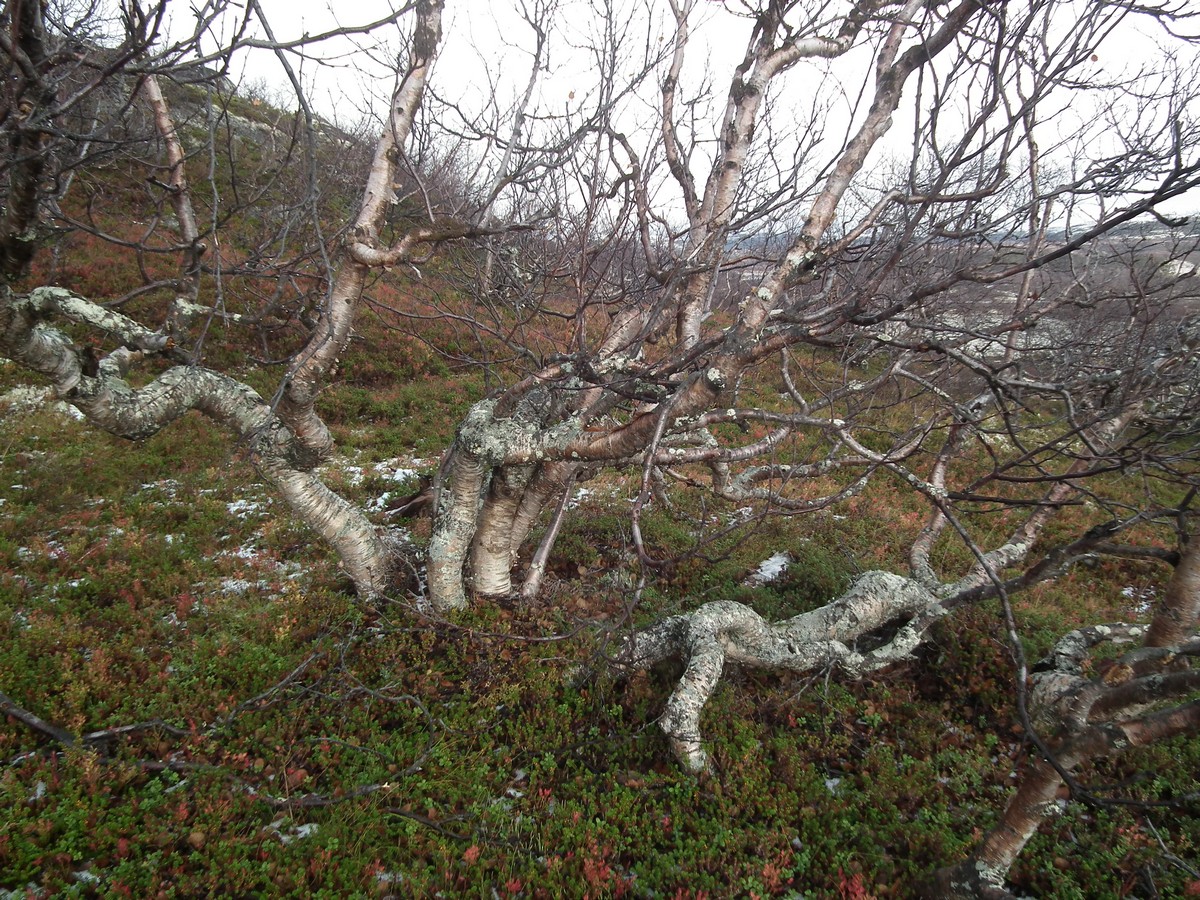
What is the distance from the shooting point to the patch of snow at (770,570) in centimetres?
674

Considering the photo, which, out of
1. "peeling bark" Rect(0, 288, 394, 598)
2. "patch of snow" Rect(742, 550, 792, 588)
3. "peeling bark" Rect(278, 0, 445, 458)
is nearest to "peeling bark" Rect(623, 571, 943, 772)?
"patch of snow" Rect(742, 550, 792, 588)

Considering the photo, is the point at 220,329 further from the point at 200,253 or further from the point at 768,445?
the point at 768,445

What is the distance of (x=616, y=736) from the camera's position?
4293 mm

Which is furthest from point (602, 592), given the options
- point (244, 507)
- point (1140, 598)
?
point (1140, 598)

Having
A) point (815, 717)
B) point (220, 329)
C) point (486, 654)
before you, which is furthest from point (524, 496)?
point (220, 329)

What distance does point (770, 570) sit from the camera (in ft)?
23.1

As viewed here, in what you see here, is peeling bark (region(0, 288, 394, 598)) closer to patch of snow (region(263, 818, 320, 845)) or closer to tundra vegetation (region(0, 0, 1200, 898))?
tundra vegetation (region(0, 0, 1200, 898))

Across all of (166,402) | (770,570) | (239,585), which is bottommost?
(239,585)

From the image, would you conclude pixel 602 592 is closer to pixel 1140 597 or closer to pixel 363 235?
pixel 363 235

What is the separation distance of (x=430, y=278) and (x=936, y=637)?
603 inches

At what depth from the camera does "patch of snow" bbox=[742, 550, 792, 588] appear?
22.1ft

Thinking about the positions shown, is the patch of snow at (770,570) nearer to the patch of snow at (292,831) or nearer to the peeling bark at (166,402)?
the peeling bark at (166,402)

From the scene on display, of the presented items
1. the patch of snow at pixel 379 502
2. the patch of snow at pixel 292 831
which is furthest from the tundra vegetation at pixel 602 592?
the patch of snow at pixel 379 502

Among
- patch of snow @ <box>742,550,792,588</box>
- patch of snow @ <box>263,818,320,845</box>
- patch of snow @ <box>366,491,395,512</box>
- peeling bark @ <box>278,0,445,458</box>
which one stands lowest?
patch of snow @ <box>263,818,320,845</box>
